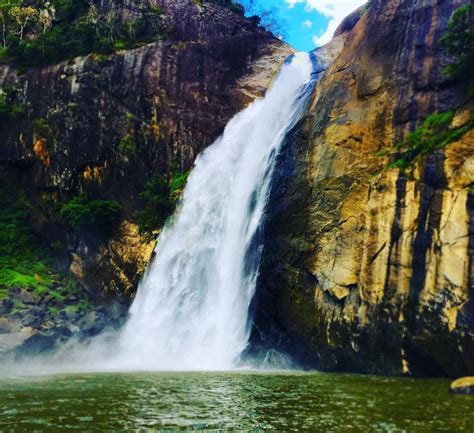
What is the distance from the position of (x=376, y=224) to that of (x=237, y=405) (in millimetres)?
8789

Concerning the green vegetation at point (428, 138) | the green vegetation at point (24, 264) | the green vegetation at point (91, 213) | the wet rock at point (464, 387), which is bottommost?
the wet rock at point (464, 387)

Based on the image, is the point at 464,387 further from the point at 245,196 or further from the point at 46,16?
the point at 46,16

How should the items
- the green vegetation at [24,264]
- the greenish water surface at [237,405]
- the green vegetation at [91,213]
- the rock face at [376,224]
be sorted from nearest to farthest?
the greenish water surface at [237,405]
the rock face at [376,224]
the green vegetation at [24,264]
the green vegetation at [91,213]

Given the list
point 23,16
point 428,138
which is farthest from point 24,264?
point 428,138

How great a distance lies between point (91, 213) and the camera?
30.8 m

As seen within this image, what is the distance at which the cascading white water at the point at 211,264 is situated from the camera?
21406mm

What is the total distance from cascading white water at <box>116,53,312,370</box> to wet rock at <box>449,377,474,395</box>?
9.02 m

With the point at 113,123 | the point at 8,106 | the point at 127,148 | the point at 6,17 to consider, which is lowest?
the point at 127,148

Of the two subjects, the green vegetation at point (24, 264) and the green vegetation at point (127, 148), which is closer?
the green vegetation at point (24, 264)

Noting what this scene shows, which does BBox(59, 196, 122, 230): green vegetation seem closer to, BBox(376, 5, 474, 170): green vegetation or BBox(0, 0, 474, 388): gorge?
BBox(0, 0, 474, 388): gorge

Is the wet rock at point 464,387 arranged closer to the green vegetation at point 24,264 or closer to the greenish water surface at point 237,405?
the greenish water surface at point 237,405

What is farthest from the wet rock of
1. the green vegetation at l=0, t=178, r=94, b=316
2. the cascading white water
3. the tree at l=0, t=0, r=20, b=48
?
the tree at l=0, t=0, r=20, b=48

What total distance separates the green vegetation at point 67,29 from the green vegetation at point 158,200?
1033 centimetres

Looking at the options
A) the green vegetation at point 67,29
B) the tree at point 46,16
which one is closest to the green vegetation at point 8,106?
the green vegetation at point 67,29
